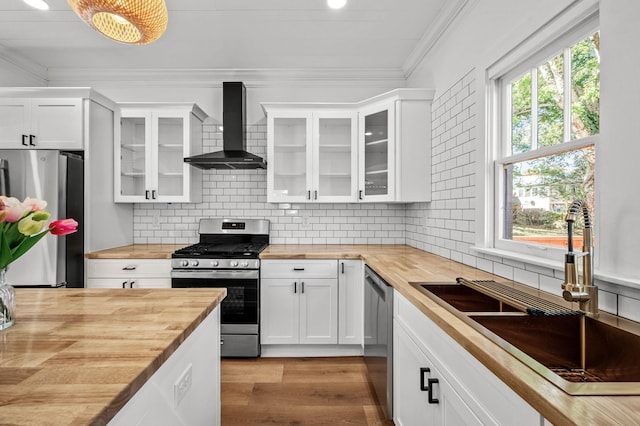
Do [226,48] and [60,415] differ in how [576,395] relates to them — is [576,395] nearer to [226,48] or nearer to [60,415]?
[60,415]

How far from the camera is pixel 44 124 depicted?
3.06 m

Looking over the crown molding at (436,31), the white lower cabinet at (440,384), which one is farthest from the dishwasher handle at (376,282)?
the crown molding at (436,31)

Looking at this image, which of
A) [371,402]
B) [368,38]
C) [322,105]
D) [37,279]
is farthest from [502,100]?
[37,279]

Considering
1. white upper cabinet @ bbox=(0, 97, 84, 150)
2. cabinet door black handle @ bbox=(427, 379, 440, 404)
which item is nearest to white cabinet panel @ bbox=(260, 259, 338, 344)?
cabinet door black handle @ bbox=(427, 379, 440, 404)

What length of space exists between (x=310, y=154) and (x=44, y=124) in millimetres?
2380

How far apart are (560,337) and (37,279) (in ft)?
11.8

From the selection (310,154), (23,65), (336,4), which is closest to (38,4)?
(23,65)

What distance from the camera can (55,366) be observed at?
2.68 feet

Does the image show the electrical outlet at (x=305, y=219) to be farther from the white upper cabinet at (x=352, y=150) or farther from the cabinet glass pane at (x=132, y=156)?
the cabinet glass pane at (x=132, y=156)

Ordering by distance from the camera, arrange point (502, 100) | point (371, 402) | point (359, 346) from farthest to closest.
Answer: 1. point (359, 346)
2. point (371, 402)
3. point (502, 100)

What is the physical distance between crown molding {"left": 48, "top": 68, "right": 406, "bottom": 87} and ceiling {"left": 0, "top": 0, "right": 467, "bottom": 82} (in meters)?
0.06

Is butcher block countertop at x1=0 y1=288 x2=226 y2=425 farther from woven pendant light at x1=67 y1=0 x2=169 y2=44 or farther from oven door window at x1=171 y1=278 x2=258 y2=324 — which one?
oven door window at x1=171 y1=278 x2=258 y2=324

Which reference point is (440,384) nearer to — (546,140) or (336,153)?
(546,140)

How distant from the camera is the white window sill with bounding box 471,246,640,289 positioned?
1.16 meters
